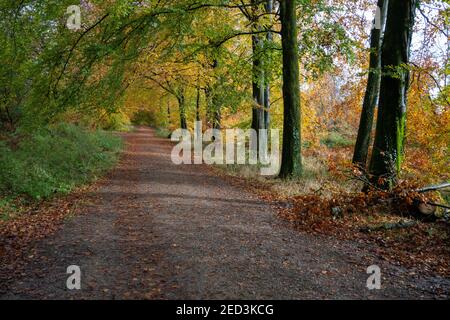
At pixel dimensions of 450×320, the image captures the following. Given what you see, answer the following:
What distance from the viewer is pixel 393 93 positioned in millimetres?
8156

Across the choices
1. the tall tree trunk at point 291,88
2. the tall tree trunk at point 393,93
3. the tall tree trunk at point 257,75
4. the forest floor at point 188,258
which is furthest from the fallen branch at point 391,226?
the tall tree trunk at point 257,75

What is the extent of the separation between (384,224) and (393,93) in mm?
3020

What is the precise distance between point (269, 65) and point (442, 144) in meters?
6.43

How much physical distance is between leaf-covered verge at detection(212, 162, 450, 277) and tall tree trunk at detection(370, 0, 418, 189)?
56 cm

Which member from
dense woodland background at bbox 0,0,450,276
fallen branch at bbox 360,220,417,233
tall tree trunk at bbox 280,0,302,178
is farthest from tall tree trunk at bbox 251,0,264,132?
fallen branch at bbox 360,220,417,233

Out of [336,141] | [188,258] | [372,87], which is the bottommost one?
[188,258]

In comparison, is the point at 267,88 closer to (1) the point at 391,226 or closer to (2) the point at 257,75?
(2) the point at 257,75

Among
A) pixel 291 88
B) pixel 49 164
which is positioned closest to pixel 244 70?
pixel 291 88

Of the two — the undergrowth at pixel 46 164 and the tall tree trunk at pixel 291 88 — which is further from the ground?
the tall tree trunk at pixel 291 88

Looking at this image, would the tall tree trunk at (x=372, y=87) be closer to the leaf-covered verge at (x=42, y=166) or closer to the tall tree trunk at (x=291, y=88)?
the tall tree trunk at (x=291, y=88)

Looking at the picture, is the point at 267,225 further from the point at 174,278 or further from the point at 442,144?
the point at 442,144

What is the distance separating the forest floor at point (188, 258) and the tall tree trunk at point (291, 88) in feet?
9.42

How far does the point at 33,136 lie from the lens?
14.0m

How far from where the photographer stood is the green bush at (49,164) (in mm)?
9648
